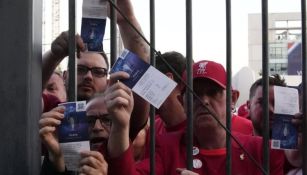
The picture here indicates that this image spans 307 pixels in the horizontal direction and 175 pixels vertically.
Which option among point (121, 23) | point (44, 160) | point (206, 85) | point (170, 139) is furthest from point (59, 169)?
point (206, 85)

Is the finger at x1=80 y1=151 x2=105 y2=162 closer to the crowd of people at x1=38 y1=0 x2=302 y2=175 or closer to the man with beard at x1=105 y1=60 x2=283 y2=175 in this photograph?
the crowd of people at x1=38 y1=0 x2=302 y2=175

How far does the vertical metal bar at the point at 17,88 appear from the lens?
1577 mm

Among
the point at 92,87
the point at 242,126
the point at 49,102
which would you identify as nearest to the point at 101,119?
the point at 92,87

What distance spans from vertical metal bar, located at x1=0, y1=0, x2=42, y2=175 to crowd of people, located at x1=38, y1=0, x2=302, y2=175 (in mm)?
59

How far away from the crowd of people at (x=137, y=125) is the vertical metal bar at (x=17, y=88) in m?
0.06

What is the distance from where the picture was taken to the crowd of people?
157cm

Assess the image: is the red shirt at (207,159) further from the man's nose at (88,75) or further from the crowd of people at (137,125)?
the man's nose at (88,75)

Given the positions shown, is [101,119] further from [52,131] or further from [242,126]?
[242,126]

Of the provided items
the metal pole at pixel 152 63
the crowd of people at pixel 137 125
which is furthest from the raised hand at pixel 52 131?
the metal pole at pixel 152 63

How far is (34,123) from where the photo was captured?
1.60 meters

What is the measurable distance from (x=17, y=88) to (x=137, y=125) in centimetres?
57

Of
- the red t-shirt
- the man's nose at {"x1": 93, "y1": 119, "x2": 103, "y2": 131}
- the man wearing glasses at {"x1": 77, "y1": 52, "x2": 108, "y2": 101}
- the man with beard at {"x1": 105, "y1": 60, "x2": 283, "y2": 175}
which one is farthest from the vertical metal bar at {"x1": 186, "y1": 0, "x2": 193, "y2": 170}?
the red t-shirt

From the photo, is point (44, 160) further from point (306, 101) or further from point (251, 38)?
point (251, 38)

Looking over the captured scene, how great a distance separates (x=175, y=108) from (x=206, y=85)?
1.32 feet
